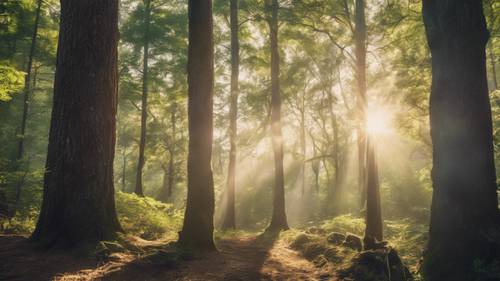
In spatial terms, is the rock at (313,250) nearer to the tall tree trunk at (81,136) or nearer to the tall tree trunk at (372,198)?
the tall tree trunk at (372,198)

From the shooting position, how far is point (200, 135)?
7145mm

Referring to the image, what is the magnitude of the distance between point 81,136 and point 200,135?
7.52 feet

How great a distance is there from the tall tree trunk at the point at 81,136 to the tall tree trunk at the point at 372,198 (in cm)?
777

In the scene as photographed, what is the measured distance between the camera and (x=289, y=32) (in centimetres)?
1669

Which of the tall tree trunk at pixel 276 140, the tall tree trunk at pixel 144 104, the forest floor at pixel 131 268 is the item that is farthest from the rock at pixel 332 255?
the tall tree trunk at pixel 144 104

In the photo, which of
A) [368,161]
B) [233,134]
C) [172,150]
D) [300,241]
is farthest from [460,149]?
[172,150]

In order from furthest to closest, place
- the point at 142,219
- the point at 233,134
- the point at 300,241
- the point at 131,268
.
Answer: the point at 233,134 < the point at 142,219 < the point at 300,241 < the point at 131,268

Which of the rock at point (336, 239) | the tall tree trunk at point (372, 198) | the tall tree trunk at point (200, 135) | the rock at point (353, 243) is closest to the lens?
the tall tree trunk at point (200, 135)

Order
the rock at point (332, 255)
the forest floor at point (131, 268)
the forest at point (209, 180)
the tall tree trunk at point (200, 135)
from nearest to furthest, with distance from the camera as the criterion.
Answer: the forest floor at point (131, 268), the forest at point (209, 180), the rock at point (332, 255), the tall tree trunk at point (200, 135)

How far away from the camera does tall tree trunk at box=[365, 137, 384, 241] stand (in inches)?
421

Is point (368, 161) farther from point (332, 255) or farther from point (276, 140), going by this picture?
point (332, 255)

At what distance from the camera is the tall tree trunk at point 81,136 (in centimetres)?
552

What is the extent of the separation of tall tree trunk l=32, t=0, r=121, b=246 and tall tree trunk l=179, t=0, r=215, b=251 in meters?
1.48

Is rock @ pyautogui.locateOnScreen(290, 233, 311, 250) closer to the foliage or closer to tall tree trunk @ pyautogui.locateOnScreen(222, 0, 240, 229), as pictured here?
tall tree trunk @ pyautogui.locateOnScreen(222, 0, 240, 229)
